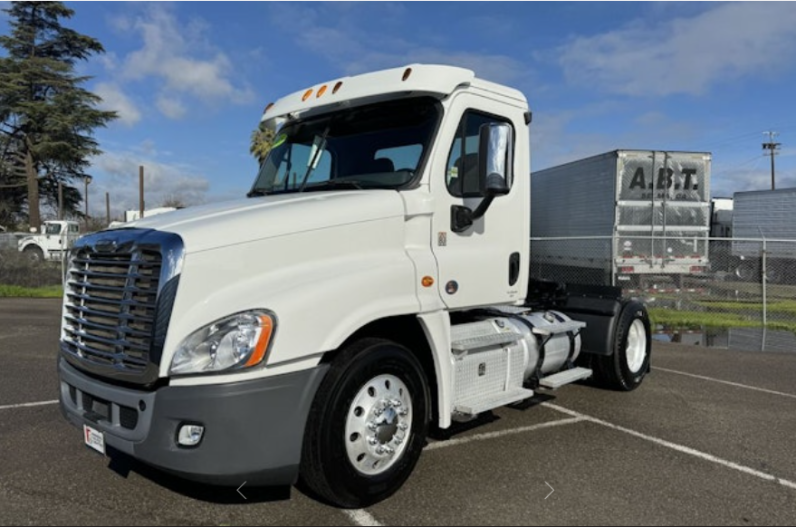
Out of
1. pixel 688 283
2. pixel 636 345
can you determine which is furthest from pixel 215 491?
pixel 688 283

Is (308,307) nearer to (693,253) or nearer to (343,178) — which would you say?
(343,178)

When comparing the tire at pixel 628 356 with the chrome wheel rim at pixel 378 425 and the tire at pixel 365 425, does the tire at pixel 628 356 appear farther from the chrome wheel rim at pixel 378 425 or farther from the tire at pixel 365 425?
the chrome wheel rim at pixel 378 425

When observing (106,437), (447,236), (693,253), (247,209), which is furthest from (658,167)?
(106,437)

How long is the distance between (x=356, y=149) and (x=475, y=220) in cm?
105

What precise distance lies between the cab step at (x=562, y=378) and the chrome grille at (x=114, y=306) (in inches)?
142

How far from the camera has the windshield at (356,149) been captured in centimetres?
432

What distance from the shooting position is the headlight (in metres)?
3.10

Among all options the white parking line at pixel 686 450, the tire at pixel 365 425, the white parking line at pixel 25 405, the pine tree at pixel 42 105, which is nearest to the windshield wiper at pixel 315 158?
the tire at pixel 365 425

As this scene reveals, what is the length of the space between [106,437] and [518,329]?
10.8 feet

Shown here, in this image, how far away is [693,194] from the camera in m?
15.7

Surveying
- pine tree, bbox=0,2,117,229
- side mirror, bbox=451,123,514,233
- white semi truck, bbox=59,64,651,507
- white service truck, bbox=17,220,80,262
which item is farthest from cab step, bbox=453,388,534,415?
pine tree, bbox=0,2,117,229

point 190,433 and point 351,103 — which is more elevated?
point 351,103

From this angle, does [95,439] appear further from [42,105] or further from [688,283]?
[42,105]

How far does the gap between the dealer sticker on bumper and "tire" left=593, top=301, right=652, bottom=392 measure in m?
5.09
